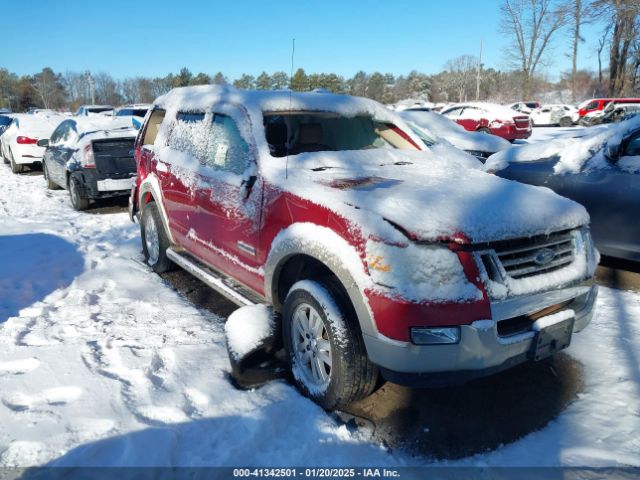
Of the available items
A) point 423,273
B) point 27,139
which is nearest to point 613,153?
point 423,273

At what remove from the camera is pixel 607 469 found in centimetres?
238

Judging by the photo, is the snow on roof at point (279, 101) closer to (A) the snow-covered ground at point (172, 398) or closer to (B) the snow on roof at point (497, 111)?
(A) the snow-covered ground at point (172, 398)

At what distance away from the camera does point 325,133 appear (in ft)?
13.0

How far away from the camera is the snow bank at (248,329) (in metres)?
3.07

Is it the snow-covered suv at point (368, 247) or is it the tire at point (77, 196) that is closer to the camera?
the snow-covered suv at point (368, 247)

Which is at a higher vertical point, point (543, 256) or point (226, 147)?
point (226, 147)

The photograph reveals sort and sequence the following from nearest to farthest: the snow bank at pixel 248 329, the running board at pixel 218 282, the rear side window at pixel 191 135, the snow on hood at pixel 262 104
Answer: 1. the snow bank at pixel 248 329
2. the running board at pixel 218 282
3. the snow on hood at pixel 262 104
4. the rear side window at pixel 191 135

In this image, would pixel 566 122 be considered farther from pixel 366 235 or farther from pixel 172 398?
pixel 172 398

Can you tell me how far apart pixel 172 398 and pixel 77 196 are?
22.0 feet

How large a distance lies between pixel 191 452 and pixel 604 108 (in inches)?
1191

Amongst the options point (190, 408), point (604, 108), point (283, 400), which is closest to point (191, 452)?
point (190, 408)

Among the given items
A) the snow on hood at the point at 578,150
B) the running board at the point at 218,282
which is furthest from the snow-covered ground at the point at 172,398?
the snow on hood at the point at 578,150

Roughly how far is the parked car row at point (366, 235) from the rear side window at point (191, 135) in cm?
2

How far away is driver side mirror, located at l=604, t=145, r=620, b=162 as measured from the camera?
496cm
